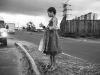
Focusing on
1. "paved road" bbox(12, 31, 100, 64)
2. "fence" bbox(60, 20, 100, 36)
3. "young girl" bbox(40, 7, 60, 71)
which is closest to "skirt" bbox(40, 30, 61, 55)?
"young girl" bbox(40, 7, 60, 71)

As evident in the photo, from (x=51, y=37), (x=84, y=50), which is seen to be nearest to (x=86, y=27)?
(x=84, y=50)

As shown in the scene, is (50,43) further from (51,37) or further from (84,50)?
(84,50)

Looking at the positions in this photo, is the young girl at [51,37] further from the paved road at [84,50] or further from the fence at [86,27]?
the fence at [86,27]

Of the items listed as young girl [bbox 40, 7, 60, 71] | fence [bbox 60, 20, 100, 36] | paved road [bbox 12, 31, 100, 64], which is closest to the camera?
young girl [bbox 40, 7, 60, 71]

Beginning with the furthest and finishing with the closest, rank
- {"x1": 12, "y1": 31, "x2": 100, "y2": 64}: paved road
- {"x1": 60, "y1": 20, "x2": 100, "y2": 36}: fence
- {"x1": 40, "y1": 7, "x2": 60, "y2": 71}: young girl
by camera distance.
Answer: {"x1": 60, "y1": 20, "x2": 100, "y2": 36}: fence
{"x1": 12, "y1": 31, "x2": 100, "y2": 64}: paved road
{"x1": 40, "y1": 7, "x2": 60, "y2": 71}: young girl

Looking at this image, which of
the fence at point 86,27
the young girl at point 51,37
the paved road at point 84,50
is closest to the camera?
the young girl at point 51,37

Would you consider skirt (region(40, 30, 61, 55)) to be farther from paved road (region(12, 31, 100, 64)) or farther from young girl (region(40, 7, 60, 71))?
paved road (region(12, 31, 100, 64))

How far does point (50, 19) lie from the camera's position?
5.57m

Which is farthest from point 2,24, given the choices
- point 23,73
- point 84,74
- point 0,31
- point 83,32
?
point 83,32

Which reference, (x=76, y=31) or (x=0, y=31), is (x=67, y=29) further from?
(x=0, y=31)

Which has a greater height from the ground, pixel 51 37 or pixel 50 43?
pixel 51 37

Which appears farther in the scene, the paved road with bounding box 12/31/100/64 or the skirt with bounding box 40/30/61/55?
the paved road with bounding box 12/31/100/64

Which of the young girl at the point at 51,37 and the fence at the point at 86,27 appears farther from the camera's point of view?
the fence at the point at 86,27

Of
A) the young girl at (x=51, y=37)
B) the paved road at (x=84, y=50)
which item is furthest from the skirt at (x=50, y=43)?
the paved road at (x=84, y=50)
